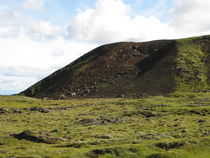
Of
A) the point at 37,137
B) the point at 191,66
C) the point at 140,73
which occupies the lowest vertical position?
the point at 37,137

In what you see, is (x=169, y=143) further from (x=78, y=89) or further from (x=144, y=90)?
→ (x=78, y=89)

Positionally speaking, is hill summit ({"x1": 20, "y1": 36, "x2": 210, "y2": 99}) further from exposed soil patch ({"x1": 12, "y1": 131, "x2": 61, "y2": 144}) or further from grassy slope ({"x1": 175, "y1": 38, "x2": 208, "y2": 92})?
exposed soil patch ({"x1": 12, "y1": 131, "x2": 61, "y2": 144})

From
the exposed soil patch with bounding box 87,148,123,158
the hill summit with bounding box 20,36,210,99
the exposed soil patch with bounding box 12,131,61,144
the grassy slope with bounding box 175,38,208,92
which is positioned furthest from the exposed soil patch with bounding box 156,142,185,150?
the grassy slope with bounding box 175,38,208,92

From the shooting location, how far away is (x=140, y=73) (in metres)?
167

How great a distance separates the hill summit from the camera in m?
146

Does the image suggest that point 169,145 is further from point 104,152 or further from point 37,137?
point 37,137

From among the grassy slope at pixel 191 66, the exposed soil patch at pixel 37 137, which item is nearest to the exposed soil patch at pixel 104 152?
the exposed soil patch at pixel 37 137

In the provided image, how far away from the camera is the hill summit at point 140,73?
478 feet

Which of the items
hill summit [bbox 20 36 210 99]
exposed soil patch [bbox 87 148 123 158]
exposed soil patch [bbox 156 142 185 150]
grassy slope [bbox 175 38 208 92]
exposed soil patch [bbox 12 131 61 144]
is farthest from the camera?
hill summit [bbox 20 36 210 99]

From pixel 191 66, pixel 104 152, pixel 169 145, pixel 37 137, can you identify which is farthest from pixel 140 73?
pixel 104 152

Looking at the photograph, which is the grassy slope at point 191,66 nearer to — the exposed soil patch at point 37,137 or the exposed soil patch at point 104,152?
the exposed soil patch at point 37,137

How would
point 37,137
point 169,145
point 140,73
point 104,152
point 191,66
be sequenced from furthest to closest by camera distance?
1. point 140,73
2. point 191,66
3. point 37,137
4. point 169,145
5. point 104,152

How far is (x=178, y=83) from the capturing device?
144m

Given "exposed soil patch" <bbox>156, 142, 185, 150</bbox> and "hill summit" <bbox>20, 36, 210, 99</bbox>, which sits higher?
"hill summit" <bbox>20, 36, 210, 99</bbox>
